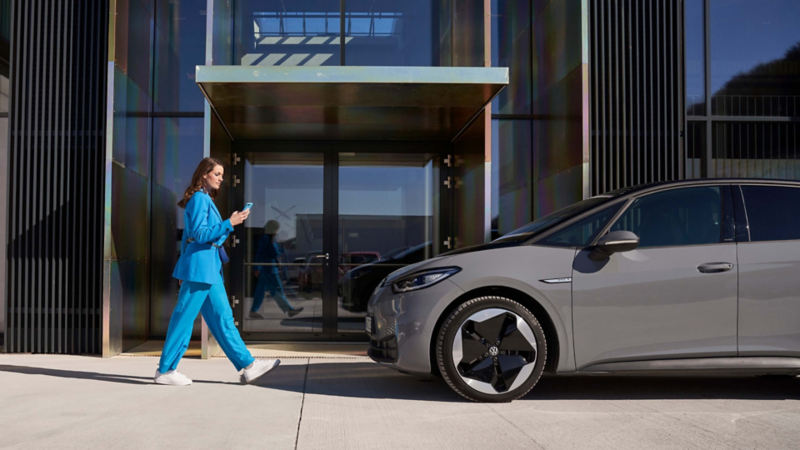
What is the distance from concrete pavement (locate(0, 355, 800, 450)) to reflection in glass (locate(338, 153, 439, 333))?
272 centimetres

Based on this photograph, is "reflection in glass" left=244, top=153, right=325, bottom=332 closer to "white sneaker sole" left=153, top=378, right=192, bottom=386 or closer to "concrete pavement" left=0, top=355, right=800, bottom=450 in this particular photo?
"concrete pavement" left=0, top=355, right=800, bottom=450

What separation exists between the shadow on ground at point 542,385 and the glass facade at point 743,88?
139 inches

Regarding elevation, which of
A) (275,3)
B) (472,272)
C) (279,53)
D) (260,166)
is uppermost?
(275,3)

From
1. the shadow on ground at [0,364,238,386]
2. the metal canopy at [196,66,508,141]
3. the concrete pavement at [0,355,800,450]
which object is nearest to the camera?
the concrete pavement at [0,355,800,450]

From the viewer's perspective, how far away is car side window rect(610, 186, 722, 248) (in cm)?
446

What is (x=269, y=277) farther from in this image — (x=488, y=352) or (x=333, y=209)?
(x=488, y=352)

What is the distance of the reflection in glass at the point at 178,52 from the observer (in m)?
8.50

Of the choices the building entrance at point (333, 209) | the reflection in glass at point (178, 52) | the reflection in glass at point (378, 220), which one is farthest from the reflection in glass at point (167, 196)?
the reflection in glass at point (378, 220)

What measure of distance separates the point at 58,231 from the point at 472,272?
197 inches

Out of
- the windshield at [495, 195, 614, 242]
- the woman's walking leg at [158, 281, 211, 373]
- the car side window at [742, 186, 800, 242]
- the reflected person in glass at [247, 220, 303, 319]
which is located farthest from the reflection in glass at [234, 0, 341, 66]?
the car side window at [742, 186, 800, 242]

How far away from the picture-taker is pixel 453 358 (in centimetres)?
427

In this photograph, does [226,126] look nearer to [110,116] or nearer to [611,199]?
[110,116]

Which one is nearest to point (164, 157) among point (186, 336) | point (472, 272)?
point (186, 336)

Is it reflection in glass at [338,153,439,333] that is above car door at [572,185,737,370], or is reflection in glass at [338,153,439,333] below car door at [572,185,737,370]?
above
